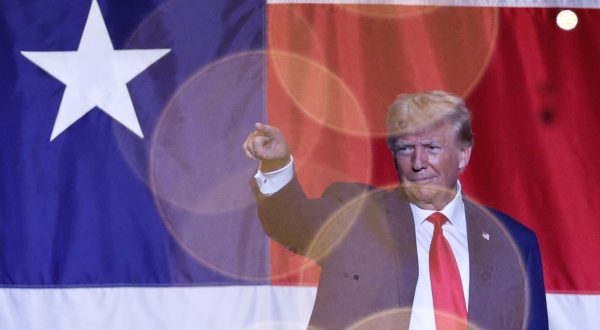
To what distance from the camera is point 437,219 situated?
78.7 inches

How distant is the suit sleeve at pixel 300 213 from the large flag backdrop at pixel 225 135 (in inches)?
32.0

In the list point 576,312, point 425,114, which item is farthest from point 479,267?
point 576,312

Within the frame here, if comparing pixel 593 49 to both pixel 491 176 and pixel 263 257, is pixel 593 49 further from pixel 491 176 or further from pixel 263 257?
pixel 263 257

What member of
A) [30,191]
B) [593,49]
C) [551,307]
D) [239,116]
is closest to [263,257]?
[239,116]

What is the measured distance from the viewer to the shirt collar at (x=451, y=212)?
2.01 m

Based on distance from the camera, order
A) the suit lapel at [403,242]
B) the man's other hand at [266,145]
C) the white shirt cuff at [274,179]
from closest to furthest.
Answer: the man's other hand at [266,145]
the white shirt cuff at [274,179]
the suit lapel at [403,242]

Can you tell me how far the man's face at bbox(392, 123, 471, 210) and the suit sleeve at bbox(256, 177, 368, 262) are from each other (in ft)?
0.38

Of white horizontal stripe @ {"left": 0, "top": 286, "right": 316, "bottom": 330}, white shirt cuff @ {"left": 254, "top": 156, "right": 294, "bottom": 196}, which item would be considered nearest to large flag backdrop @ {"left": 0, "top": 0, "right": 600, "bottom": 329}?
white horizontal stripe @ {"left": 0, "top": 286, "right": 316, "bottom": 330}

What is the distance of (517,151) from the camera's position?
2.77m

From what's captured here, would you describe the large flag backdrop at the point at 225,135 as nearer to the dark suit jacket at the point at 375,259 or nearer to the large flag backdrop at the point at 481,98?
the large flag backdrop at the point at 481,98

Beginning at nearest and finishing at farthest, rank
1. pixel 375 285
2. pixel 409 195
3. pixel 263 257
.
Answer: pixel 375 285 → pixel 409 195 → pixel 263 257

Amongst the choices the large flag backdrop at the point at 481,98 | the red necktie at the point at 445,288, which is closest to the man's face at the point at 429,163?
the red necktie at the point at 445,288

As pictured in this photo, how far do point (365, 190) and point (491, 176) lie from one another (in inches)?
37.3

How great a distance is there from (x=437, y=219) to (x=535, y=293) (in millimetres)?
315
